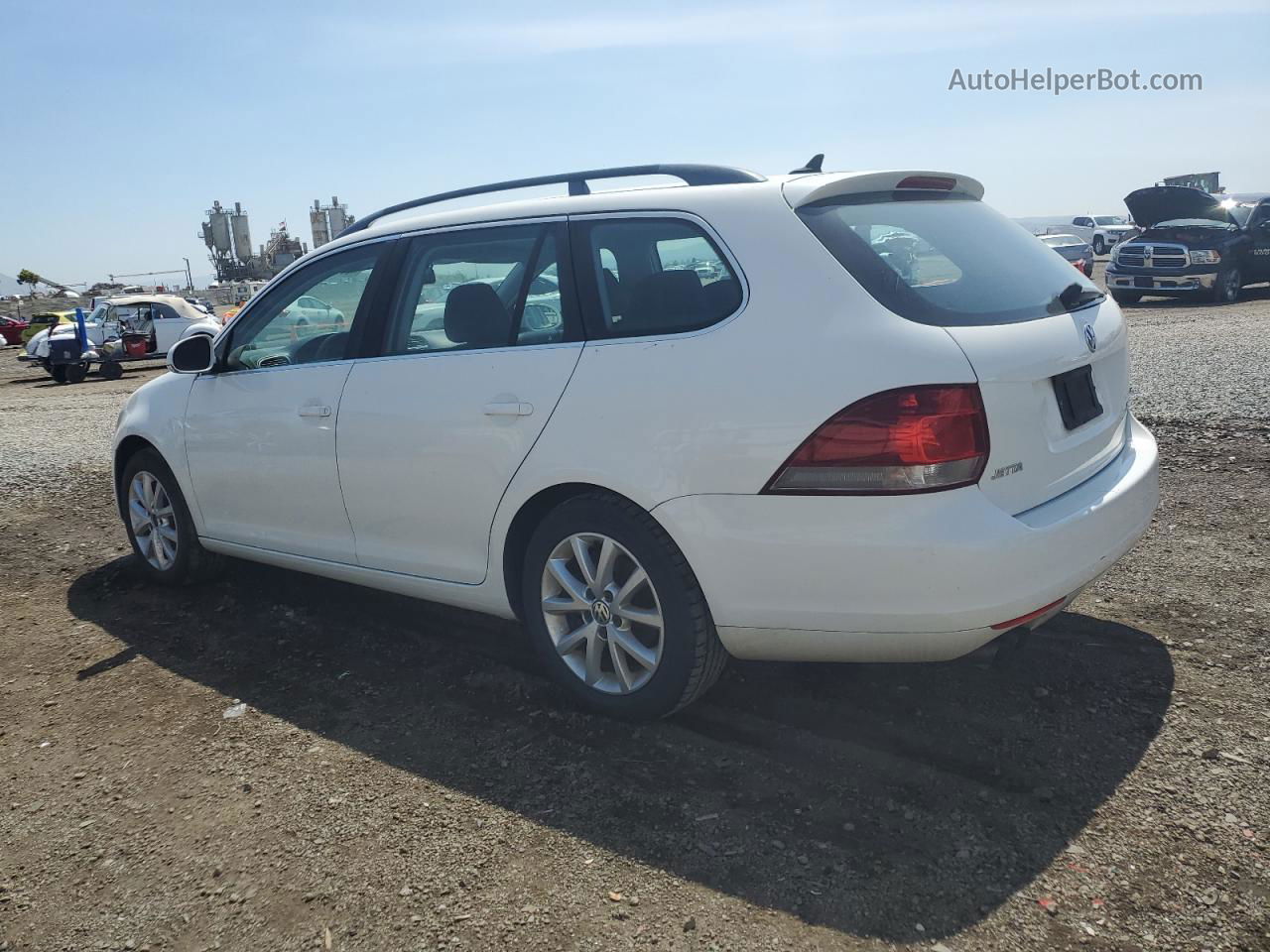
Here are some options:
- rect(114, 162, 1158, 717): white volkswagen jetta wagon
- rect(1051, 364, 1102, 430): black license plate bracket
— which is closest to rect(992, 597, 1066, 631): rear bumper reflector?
rect(114, 162, 1158, 717): white volkswagen jetta wagon

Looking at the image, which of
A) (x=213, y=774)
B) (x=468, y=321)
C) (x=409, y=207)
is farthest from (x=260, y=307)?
(x=213, y=774)

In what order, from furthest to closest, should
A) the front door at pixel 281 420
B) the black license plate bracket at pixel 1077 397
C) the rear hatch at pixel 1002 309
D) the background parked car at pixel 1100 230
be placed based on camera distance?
1. the background parked car at pixel 1100 230
2. the front door at pixel 281 420
3. the black license plate bracket at pixel 1077 397
4. the rear hatch at pixel 1002 309

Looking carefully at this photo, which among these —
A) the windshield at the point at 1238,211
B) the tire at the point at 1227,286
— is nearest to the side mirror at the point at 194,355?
the tire at the point at 1227,286

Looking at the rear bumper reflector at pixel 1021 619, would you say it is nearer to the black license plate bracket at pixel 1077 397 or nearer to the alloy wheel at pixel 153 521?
the black license plate bracket at pixel 1077 397

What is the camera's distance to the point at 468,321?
3.92 metres

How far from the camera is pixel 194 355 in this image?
498 cm

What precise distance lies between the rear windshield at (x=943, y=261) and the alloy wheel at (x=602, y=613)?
117 cm

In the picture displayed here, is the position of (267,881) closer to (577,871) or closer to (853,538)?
(577,871)

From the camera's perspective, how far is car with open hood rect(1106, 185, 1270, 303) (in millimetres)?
18891

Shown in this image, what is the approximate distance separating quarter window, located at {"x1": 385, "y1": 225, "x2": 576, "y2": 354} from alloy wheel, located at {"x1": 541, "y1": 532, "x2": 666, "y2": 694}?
2.49ft

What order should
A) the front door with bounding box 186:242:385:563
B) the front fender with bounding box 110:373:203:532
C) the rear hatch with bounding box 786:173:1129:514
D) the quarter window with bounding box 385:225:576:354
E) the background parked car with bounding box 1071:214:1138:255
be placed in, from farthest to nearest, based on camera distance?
the background parked car with bounding box 1071:214:1138:255, the front fender with bounding box 110:373:203:532, the front door with bounding box 186:242:385:563, the quarter window with bounding box 385:225:576:354, the rear hatch with bounding box 786:173:1129:514

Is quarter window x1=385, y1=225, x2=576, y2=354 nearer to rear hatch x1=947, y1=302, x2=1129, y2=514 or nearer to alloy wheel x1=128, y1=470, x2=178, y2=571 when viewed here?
rear hatch x1=947, y1=302, x2=1129, y2=514

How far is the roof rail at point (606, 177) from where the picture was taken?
11.8 feet

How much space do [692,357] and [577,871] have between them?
5.00ft
